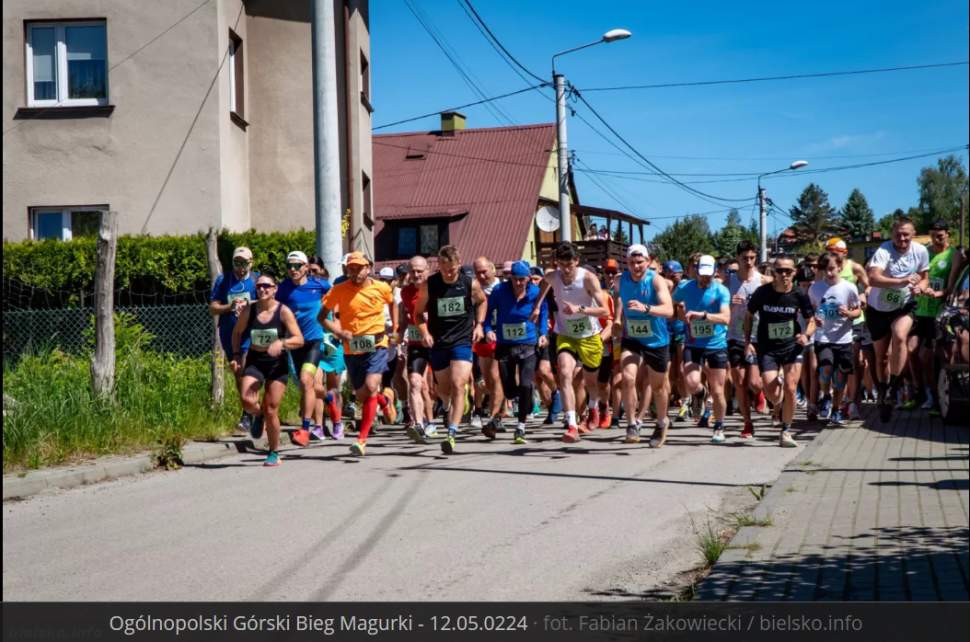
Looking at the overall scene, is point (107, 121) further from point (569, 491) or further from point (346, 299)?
point (569, 491)

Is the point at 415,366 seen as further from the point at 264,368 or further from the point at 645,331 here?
the point at 645,331

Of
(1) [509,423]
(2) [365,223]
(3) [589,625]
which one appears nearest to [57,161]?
(2) [365,223]

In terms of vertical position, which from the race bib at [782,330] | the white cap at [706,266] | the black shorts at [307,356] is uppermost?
the white cap at [706,266]

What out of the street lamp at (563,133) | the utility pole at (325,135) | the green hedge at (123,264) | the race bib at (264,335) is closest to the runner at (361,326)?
the race bib at (264,335)

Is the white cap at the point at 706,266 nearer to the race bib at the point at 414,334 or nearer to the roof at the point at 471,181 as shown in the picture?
the race bib at the point at 414,334

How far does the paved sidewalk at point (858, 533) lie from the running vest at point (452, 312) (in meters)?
3.61

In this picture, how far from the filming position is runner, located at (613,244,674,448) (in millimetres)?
12523

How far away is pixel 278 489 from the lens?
32.2 feet

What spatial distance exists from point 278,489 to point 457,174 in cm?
4385

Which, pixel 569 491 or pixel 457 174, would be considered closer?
pixel 569 491

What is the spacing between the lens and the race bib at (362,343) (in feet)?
40.2

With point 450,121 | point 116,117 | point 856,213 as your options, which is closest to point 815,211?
point 856,213

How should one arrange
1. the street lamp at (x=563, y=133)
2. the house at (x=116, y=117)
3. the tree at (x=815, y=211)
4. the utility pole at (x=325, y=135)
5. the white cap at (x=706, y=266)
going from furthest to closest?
the tree at (x=815, y=211)
the street lamp at (x=563, y=133)
the house at (x=116, y=117)
the utility pole at (x=325, y=135)
the white cap at (x=706, y=266)

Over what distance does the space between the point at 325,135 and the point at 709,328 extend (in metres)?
5.63
